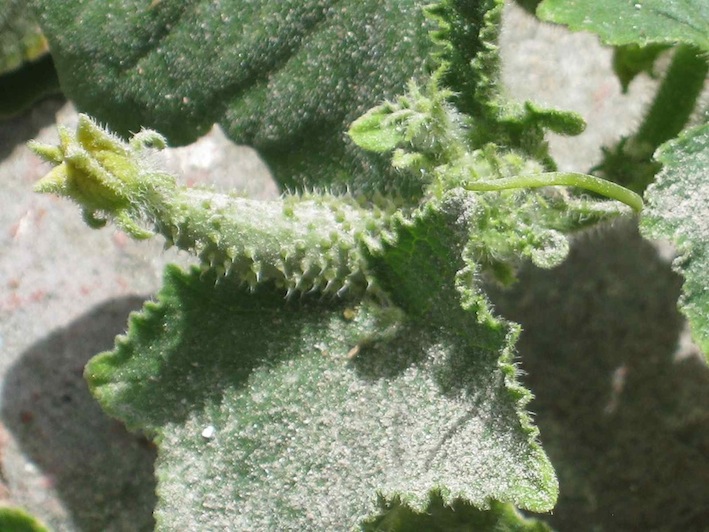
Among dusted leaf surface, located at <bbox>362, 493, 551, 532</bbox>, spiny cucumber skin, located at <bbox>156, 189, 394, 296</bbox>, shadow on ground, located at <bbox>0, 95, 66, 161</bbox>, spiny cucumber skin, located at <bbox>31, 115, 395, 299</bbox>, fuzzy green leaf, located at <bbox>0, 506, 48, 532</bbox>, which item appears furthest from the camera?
shadow on ground, located at <bbox>0, 95, 66, 161</bbox>

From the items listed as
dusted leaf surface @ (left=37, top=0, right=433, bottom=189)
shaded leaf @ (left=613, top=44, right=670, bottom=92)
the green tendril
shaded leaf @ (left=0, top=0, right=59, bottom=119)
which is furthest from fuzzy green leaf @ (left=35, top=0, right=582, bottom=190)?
shaded leaf @ (left=613, top=44, right=670, bottom=92)

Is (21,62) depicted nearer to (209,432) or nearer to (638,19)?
(209,432)

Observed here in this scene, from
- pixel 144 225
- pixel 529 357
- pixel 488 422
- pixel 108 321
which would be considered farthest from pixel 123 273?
pixel 488 422

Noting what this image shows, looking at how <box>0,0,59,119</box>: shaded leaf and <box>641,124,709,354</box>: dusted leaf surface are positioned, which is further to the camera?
<box>0,0,59,119</box>: shaded leaf

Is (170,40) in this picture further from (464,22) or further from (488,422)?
(488,422)

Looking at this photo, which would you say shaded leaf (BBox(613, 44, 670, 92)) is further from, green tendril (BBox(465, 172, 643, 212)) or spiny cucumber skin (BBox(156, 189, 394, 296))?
spiny cucumber skin (BBox(156, 189, 394, 296))

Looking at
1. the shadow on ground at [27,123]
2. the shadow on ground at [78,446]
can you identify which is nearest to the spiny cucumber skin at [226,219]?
the shadow on ground at [78,446]

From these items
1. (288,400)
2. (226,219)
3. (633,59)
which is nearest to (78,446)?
(288,400)

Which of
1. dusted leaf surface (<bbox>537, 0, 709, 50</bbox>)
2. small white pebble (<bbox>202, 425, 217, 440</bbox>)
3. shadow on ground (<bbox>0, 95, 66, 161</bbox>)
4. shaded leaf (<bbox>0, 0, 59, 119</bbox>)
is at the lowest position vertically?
small white pebble (<bbox>202, 425, 217, 440</bbox>)
